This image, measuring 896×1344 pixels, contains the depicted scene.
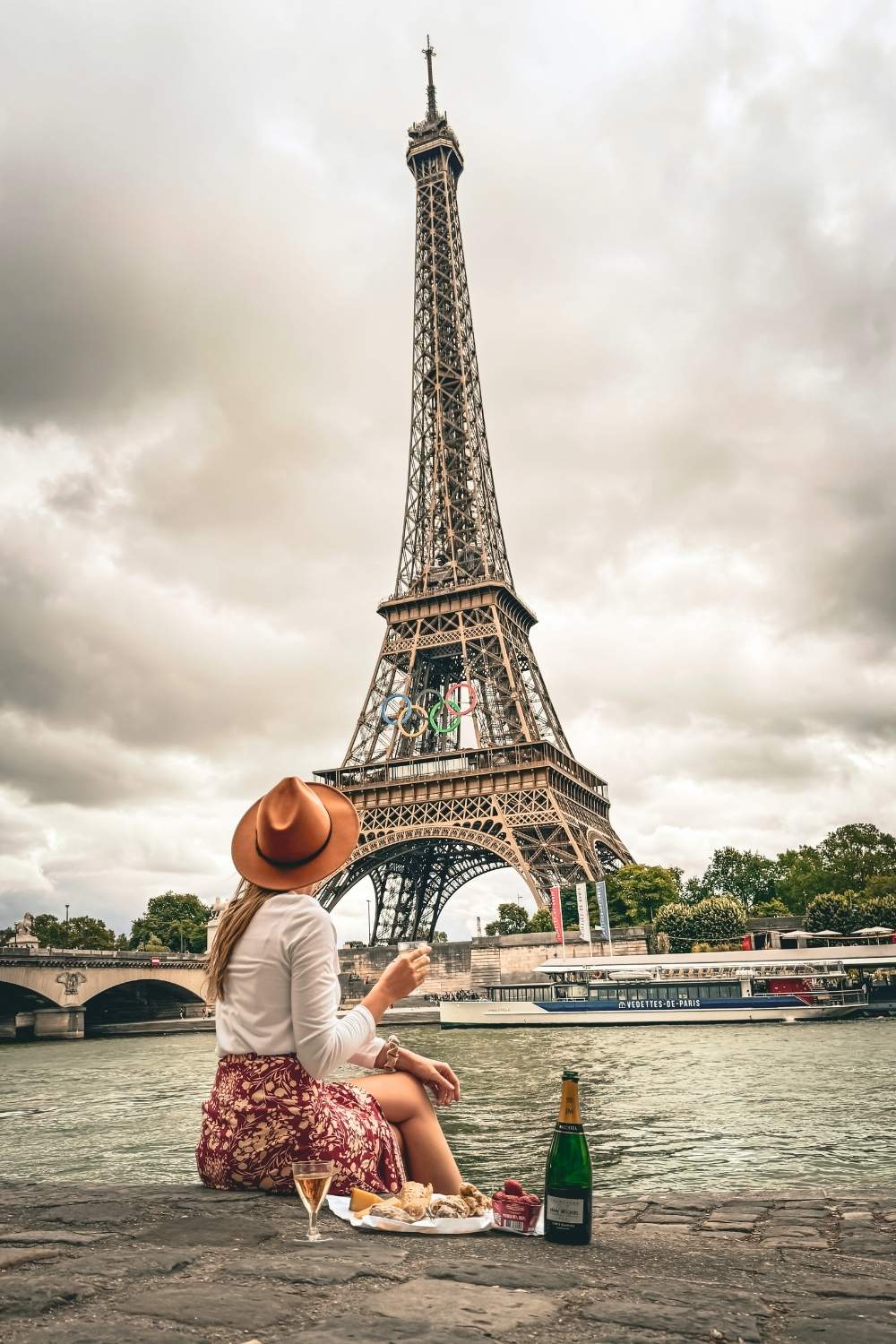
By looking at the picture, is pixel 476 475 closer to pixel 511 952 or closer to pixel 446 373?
pixel 446 373

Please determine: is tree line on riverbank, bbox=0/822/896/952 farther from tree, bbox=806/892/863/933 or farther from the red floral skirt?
the red floral skirt

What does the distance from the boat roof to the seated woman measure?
37.1m

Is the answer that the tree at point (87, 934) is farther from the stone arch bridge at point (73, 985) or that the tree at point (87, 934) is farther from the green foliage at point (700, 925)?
the green foliage at point (700, 925)

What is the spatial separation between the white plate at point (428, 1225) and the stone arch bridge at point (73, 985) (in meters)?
39.7

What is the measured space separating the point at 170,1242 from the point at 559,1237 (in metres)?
1.34

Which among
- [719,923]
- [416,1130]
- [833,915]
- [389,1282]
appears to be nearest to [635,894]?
[719,923]

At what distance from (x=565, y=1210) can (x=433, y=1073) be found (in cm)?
106

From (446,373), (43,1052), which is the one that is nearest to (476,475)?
(446,373)

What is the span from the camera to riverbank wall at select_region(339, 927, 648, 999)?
53812 mm

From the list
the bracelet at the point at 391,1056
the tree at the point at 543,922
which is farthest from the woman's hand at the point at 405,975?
the tree at the point at 543,922

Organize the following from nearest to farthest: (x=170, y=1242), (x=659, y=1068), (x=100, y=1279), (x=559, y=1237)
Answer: (x=100, y=1279) → (x=170, y=1242) → (x=559, y=1237) → (x=659, y=1068)

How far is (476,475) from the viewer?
64.7 metres

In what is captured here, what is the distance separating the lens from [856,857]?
7419cm

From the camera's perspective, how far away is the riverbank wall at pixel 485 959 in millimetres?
53812
